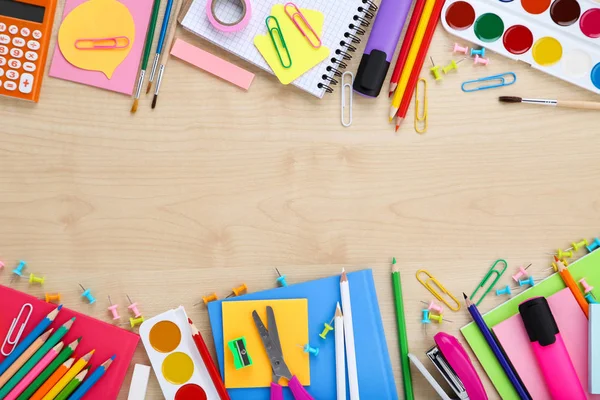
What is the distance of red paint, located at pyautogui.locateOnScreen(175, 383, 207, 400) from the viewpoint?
1062 millimetres

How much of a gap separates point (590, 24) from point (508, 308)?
1.56 ft

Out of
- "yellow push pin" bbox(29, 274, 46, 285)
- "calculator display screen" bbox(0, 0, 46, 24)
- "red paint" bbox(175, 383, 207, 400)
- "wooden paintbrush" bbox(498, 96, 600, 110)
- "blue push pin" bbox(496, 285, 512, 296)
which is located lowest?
"red paint" bbox(175, 383, 207, 400)

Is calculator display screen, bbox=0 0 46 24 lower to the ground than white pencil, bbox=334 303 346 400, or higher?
higher

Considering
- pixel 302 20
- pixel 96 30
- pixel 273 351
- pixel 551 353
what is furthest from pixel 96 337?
pixel 551 353

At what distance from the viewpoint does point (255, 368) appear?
1061 millimetres

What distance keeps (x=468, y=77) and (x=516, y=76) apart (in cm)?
8

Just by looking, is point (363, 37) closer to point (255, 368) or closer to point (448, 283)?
point (448, 283)

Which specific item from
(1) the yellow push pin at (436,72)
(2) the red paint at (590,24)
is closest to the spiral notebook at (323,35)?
(1) the yellow push pin at (436,72)

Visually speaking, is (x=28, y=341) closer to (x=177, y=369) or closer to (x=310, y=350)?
(x=177, y=369)

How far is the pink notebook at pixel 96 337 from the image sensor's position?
1059 millimetres

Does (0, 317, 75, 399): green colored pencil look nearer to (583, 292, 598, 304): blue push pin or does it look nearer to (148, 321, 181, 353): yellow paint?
(148, 321, 181, 353): yellow paint

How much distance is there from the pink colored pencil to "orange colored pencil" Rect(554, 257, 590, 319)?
0.80 meters

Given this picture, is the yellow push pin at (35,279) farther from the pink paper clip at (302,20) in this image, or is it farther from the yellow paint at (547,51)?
the yellow paint at (547,51)

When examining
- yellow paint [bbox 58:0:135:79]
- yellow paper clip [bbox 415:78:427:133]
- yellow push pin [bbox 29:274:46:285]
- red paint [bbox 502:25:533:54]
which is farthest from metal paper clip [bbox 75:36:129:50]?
red paint [bbox 502:25:533:54]
